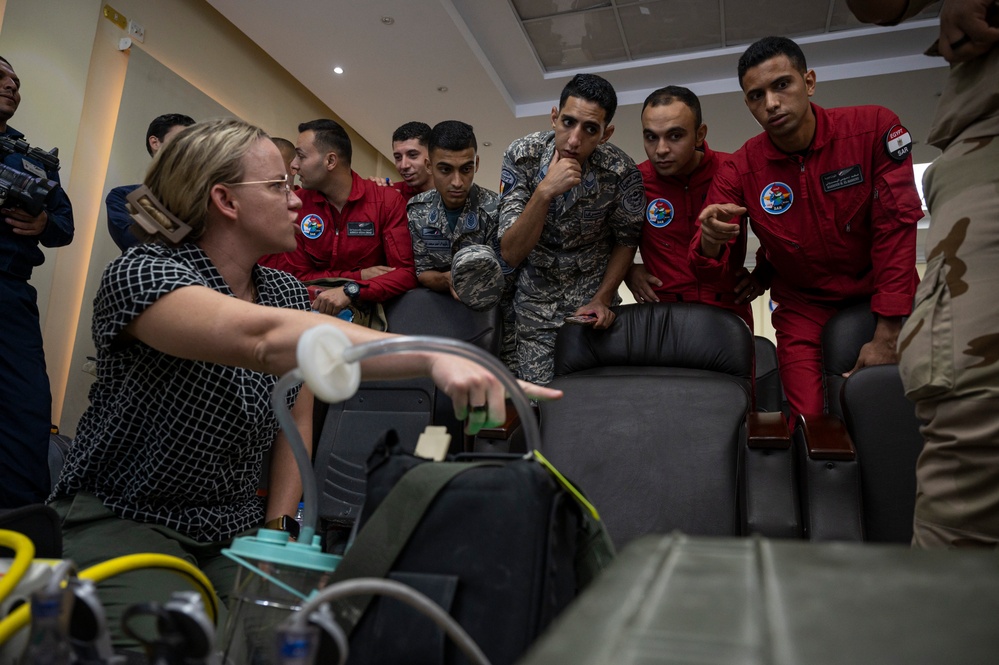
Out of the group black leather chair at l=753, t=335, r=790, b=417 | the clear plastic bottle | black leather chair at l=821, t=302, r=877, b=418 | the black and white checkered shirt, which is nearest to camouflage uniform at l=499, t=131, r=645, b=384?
black leather chair at l=821, t=302, r=877, b=418

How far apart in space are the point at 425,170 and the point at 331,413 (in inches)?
63.4

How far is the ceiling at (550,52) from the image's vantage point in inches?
196

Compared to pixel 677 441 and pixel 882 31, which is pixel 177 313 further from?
pixel 882 31

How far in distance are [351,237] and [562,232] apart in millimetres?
1051

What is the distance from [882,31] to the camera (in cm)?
507

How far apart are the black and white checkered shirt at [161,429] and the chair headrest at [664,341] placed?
3.45ft

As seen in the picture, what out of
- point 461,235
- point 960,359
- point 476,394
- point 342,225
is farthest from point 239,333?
point 342,225

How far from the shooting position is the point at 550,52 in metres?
5.61

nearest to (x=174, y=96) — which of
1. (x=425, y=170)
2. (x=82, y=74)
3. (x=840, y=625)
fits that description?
(x=82, y=74)

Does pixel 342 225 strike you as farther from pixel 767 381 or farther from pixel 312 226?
pixel 767 381

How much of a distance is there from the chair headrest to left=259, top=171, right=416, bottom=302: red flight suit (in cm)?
108

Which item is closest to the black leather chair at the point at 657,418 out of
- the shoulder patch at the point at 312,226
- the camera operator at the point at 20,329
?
the shoulder patch at the point at 312,226

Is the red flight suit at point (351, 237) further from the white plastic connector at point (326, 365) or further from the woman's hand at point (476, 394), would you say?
the white plastic connector at point (326, 365)

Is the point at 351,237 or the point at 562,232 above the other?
the point at 351,237
